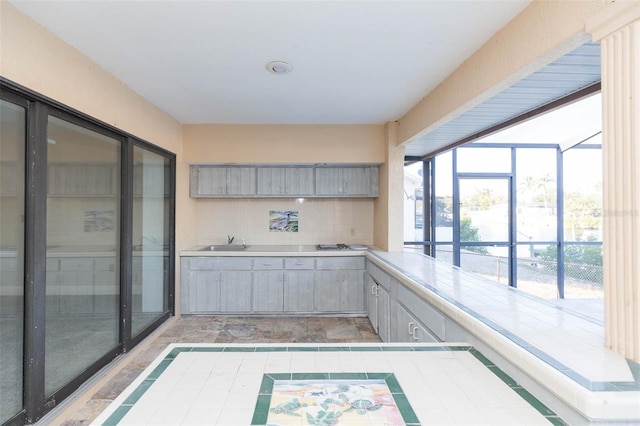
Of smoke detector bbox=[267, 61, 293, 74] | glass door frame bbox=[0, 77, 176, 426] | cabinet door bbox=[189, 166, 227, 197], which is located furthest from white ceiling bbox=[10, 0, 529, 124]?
cabinet door bbox=[189, 166, 227, 197]

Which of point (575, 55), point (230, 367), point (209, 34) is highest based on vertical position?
point (209, 34)

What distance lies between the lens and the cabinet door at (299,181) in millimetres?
4641

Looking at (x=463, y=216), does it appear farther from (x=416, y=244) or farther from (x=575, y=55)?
(x=575, y=55)

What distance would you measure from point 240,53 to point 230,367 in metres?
2.11

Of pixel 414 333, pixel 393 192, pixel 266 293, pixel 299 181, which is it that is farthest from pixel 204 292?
pixel 414 333

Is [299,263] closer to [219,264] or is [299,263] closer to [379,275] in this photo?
[219,264]

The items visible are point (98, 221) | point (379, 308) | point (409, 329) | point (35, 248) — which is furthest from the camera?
point (379, 308)

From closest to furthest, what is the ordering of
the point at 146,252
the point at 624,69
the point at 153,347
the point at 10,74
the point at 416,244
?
the point at 624,69
the point at 10,74
the point at 153,347
the point at 146,252
the point at 416,244

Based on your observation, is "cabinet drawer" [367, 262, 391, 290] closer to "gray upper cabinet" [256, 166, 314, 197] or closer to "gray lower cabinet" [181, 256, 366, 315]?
"gray lower cabinet" [181, 256, 366, 315]

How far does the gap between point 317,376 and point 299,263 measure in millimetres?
3141

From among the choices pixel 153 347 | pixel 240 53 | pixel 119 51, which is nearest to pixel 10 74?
pixel 119 51

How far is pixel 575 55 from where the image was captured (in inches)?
75.3

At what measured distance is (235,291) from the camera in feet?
14.2

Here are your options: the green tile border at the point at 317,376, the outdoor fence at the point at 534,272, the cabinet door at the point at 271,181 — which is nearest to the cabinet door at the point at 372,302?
the outdoor fence at the point at 534,272
